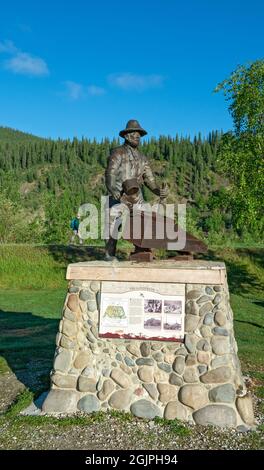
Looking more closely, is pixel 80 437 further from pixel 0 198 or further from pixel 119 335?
pixel 0 198

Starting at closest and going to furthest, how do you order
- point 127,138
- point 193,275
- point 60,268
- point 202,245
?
1. point 193,275
2. point 202,245
3. point 127,138
4. point 60,268

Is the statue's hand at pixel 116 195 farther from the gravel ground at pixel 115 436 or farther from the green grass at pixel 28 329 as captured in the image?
the green grass at pixel 28 329

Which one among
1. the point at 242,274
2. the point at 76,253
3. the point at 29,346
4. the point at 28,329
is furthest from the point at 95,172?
the point at 29,346

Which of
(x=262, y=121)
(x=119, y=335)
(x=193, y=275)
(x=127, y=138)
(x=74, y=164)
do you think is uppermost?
(x=74, y=164)

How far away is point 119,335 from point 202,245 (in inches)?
75.2

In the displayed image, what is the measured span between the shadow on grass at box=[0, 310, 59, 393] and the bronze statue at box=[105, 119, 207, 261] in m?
2.89

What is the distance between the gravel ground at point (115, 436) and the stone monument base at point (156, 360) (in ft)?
0.89

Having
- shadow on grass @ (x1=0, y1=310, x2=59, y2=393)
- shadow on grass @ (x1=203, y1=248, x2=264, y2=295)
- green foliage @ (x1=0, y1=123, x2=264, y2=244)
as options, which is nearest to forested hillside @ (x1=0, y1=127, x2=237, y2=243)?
green foliage @ (x1=0, y1=123, x2=264, y2=244)

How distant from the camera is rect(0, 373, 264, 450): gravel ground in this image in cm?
576

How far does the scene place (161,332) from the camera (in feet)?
22.3

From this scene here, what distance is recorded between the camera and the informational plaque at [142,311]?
6.77 metres

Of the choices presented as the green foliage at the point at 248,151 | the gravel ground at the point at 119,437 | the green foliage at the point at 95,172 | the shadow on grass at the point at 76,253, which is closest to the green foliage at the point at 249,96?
the green foliage at the point at 248,151

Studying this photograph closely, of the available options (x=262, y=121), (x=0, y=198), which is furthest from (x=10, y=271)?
(x=0, y=198)

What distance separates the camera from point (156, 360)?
22.2 ft
